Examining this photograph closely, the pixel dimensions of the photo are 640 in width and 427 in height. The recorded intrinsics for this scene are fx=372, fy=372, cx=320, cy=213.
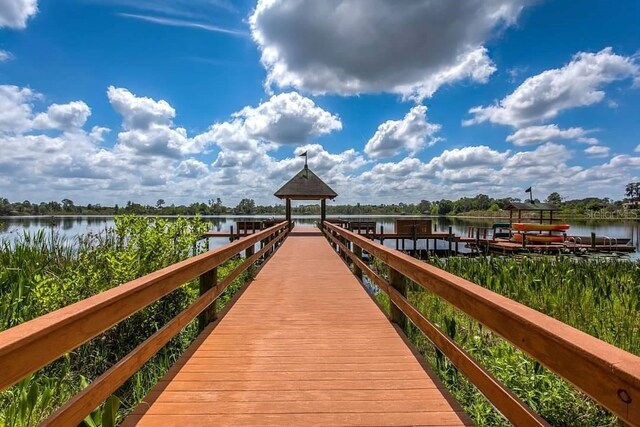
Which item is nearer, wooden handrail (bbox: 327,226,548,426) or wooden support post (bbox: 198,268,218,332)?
wooden handrail (bbox: 327,226,548,426)

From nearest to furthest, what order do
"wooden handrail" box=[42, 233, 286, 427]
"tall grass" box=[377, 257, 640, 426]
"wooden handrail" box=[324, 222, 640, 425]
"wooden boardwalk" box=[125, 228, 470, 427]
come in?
"wooden handrail" box=[324, 222, 640, 425]
"wooden handrail" box=[42, 233, 286, 427]
"wooden boardwalk" box=[125, 228, 470, 427]
"tall grass" box=[377, 257, 640, 426]

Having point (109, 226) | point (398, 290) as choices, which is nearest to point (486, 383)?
point (398, 290)

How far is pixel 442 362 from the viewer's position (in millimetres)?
4215

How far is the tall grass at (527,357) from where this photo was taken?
11.1 feet

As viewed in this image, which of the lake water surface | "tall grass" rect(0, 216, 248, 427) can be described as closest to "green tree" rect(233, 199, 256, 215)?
the lake water surface

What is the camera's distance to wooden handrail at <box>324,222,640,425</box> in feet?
3.62

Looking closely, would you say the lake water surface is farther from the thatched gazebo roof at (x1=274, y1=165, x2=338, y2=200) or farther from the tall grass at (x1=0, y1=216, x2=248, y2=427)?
the thatched gazebo roof at (x1=274, y1=165, x2=338, y2=200)

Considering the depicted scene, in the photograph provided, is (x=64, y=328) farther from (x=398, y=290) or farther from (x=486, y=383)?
(x=398, y=290)

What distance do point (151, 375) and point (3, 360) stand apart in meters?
3.22

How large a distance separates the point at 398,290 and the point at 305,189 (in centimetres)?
1572

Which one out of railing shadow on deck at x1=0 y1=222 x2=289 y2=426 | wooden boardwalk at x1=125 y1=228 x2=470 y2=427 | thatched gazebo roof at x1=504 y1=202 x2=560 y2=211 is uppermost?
thatched gazebo roof at x1=504 y1=202 x2=560 y2=211

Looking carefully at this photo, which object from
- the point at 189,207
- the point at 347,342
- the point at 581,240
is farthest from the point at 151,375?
the point at 189,207

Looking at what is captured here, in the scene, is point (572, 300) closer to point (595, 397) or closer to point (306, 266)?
point (306, 266)

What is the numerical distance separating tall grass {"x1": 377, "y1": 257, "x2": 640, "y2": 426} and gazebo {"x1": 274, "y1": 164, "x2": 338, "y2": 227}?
35.8 feet
